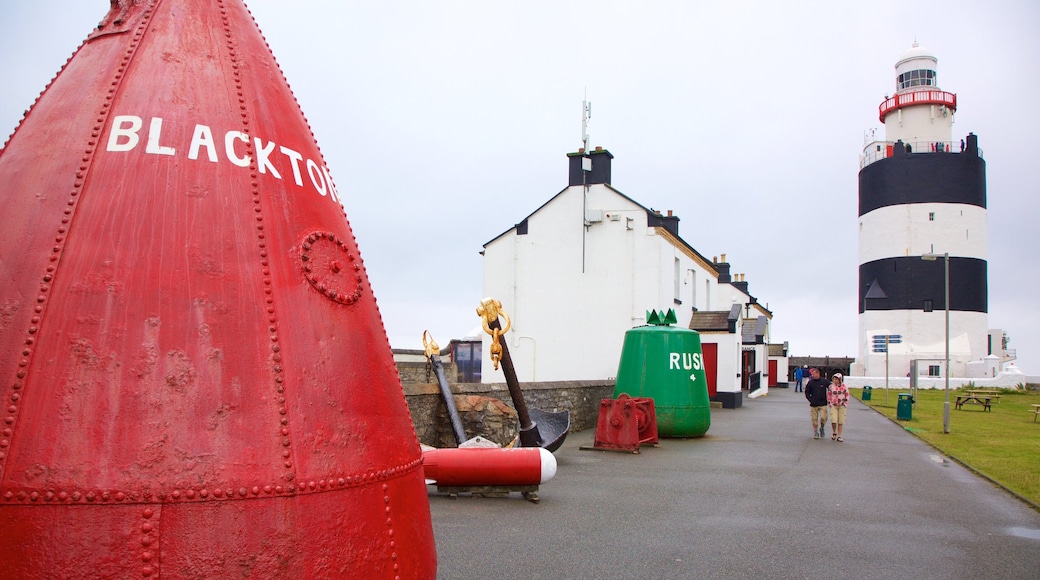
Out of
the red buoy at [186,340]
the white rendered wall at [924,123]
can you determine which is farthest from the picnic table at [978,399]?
the red buoy at [186,340]

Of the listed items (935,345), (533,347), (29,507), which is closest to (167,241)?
(29,507)

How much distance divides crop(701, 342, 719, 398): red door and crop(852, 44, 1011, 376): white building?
22223 millimetres

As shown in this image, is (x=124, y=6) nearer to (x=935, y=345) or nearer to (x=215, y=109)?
(x=215, y=109)

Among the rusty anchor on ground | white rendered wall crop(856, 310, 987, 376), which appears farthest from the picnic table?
the rusty anchor on ground

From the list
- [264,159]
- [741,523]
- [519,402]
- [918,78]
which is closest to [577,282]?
[519,402]

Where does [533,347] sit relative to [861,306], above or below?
below

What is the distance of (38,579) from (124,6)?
2.23m

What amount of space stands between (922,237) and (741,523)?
4454 centimetres

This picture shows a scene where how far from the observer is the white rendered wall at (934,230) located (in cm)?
4609

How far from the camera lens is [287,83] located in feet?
11.6

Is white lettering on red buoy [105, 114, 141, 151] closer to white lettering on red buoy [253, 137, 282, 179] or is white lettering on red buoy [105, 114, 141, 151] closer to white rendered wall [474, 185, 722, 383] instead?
white lettering on red buoy [253, 137, 282, 179]

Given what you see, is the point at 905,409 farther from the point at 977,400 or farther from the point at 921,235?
the point at 921,235

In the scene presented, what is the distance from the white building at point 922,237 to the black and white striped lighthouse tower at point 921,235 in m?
0.06

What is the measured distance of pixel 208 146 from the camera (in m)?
2.96
